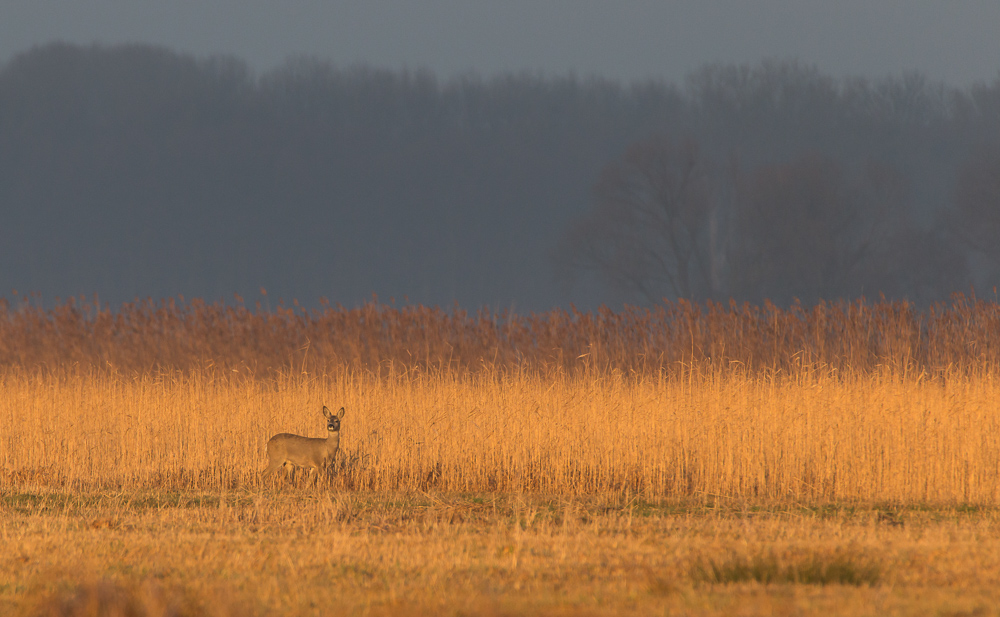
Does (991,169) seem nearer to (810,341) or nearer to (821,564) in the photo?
(810,341)

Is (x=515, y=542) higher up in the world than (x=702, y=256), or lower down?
lower down

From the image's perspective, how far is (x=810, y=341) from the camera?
692 inches

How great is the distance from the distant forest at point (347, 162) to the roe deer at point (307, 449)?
57.4 m

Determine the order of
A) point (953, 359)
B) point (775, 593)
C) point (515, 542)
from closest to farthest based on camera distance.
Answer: point (775, 593)
point (515, 542)
point (953, 359)

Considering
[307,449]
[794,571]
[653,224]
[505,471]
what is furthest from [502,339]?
[653,224]

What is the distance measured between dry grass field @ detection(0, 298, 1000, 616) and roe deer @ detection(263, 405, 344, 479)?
0.28 m

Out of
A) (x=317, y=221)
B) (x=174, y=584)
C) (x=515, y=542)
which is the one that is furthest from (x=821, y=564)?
(x=317, y=221)

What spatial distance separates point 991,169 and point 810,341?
37.1m

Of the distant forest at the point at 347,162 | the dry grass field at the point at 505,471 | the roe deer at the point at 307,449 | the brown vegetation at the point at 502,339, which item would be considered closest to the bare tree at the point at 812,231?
the distant forest at the point at 347,162

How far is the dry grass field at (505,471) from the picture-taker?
568cm

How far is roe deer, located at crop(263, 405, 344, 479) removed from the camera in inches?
414

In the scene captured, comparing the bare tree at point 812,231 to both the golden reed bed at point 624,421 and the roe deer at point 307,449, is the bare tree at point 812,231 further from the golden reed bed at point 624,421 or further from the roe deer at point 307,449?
the roe deer at point 307,449

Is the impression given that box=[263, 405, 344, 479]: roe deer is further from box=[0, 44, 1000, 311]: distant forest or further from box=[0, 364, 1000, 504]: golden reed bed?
box=[0, 44, 1000, 311]: distant forest

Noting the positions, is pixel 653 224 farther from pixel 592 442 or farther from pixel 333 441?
pixel 333 441
